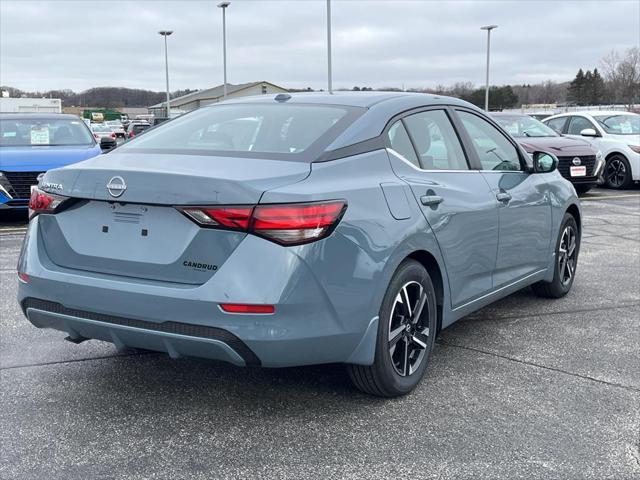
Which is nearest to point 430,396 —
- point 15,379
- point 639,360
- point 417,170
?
point 417,170

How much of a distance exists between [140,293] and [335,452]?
3.53ft

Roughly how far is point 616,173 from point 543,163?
1134 cm

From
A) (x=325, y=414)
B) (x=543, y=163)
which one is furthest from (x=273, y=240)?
(x=543, y=163)

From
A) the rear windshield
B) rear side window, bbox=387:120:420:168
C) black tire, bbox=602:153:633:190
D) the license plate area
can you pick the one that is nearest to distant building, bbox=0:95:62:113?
black tire, bbox=602:153:633:190

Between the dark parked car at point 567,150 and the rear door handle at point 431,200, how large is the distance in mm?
9469

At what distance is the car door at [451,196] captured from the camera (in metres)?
3.83

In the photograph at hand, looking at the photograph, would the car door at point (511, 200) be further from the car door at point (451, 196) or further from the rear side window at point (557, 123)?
the rear side window at point (557, 123)

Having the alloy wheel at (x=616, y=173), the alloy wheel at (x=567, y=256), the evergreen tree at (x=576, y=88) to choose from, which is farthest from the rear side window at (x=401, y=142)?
the evergreen tree at (x=576, y=88)

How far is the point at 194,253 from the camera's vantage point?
3057 mm

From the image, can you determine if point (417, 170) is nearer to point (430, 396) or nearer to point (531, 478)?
point (430, 396)

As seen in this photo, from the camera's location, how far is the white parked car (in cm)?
1490

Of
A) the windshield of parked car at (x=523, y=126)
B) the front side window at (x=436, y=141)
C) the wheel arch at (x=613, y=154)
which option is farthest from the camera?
the wheel arch at (x=613, y=154)

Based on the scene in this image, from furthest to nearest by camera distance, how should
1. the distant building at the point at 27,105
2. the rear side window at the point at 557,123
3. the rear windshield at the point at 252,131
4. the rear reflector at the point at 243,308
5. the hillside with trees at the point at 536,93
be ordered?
the hillside with trees at the point at 536,93
the distant building at the point at 27,105
the rear side window at the point at 557,123
the rear windshield at the point at 252,131
the rear reflector at the point at 243,308

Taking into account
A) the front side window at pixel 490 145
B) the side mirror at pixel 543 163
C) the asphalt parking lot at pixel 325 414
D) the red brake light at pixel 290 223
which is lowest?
the asphalt parking lot at pixel 325 414
